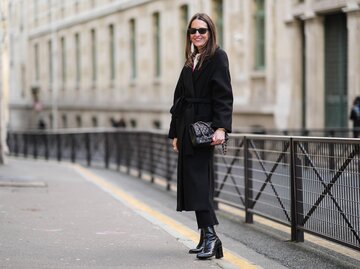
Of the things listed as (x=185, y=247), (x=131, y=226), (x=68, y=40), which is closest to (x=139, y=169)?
(x=131, y=226)

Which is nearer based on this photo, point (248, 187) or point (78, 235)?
point (78, 235)

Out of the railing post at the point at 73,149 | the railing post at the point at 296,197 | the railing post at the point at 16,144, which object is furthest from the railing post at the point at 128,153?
the railing post at the point at 16,144

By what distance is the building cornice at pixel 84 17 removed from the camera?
137ft

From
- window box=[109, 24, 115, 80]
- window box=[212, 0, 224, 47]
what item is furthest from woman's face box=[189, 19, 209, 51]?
window box=[109, 24, 115, 80]

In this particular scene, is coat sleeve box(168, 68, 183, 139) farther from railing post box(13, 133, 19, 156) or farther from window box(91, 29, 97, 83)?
window box(91, 29, 97, 83)

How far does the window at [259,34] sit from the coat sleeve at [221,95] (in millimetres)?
21932

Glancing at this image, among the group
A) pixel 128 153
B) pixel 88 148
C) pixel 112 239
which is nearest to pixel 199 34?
pixel 112 239

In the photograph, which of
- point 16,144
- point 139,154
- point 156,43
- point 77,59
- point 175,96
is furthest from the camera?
point 77,59

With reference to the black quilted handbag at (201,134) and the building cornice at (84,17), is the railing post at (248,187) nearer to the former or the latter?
the black quilted handbag at (201,134)

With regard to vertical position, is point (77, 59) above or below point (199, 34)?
above

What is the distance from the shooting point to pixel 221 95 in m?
7.88

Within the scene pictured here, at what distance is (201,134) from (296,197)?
2.00m

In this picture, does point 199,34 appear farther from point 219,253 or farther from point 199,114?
point 219,253

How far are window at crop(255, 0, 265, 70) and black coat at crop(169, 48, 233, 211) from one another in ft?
71.8
